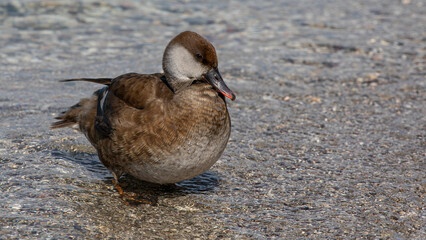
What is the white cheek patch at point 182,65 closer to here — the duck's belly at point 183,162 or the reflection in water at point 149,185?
the duck's belly at point 183,162

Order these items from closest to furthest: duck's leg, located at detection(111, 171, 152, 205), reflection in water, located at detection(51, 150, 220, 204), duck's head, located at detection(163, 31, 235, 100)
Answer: duck's head, located at detection(163, 31, 235, 100)
duck's leg, located at detection(111, 171, 152, 205)
reflection in water, located at detection(51, 150, 220, 204)

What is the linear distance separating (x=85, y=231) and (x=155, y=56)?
442cm

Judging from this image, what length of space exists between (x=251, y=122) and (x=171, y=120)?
6.88ft

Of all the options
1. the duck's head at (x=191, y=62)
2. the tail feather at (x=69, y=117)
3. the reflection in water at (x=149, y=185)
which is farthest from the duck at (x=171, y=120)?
the tail feather at (x=69, y=117)

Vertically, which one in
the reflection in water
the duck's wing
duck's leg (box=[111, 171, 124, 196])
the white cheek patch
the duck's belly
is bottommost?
the reflection in water

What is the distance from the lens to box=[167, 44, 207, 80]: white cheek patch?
4078mm

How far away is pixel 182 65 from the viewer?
13.4 feet

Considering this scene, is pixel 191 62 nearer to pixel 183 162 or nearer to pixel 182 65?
pixel 182 65

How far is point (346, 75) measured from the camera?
7.31 meters

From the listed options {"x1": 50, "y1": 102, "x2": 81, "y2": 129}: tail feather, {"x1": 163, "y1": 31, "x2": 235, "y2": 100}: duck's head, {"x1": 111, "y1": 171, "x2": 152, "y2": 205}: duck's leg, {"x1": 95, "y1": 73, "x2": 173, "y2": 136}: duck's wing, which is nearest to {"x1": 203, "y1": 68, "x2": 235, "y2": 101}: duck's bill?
{"x1": 163, "y1": 31, "x2": 235, "y2": 100}: duck's head

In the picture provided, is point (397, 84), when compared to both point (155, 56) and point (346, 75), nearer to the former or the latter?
point (346, 75)

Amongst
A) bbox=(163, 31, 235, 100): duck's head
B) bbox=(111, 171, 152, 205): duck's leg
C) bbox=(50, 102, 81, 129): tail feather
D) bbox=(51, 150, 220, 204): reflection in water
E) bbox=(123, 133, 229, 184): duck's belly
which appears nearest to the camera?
bbox=(123, 133, 229, 184): duck's belly

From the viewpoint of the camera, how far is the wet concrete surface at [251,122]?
3.95m

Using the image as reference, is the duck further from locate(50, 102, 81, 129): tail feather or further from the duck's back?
locate(50, 102, 81, 129): tail feather
